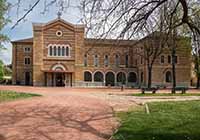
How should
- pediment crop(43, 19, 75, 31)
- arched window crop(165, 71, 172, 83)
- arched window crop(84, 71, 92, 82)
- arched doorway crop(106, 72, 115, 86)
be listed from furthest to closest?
arched doorway crop(106, 72, 115, 86) → arched window crop(84, 71, 92, 82) → arched window crop(165, 71, 172, 83) → pediment crop(43, 19, 75, 31)

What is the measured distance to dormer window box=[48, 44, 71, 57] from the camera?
7225 cm

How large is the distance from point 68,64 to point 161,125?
58.2 meters

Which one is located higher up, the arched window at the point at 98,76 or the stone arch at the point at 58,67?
the stone arch at the point at 58,67

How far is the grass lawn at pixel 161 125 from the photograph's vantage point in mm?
12922

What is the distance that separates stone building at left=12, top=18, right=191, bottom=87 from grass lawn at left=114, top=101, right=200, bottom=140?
165 feet

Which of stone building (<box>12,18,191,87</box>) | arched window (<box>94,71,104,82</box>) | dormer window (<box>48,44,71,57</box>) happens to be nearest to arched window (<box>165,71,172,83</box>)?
stone building (<box>12,18,191,87</box>)

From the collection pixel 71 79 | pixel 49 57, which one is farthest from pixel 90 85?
pixel 49 57

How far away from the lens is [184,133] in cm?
1341

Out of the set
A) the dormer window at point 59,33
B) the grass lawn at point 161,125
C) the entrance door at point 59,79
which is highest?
the dormer window at point 59,33

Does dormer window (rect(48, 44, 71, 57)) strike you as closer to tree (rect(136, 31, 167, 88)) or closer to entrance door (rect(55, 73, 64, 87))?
entrance door (rect(55, 73, 64, 87))

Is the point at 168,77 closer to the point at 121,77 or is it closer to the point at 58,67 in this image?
the point at 121,77

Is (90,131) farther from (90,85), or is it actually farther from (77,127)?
(90,85)

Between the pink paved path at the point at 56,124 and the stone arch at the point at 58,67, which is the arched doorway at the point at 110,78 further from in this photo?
the pink paved path at the point at 56,124

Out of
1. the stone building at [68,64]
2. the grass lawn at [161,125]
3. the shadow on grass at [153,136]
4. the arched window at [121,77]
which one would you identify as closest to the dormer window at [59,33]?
the stone building at [68,64]
